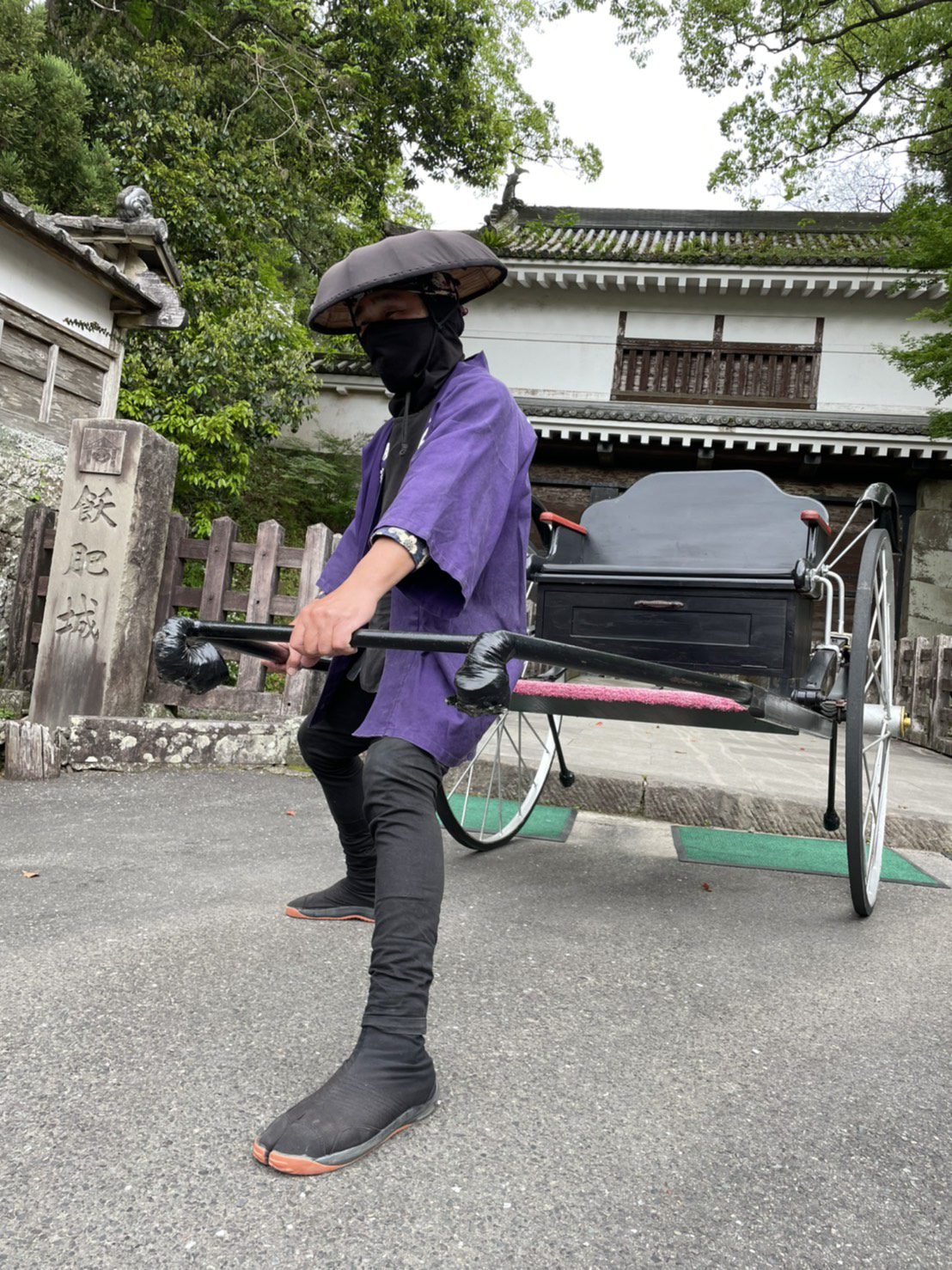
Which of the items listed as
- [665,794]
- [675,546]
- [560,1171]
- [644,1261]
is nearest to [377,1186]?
[560,1171]

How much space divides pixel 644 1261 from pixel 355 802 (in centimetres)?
134

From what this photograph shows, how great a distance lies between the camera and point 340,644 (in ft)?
4.86

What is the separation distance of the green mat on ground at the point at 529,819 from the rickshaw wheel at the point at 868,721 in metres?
1.25

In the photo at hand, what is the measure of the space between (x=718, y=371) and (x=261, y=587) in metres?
10.9

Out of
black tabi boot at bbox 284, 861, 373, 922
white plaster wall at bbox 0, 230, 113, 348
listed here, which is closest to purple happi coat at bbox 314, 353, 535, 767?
black tabi boot at bbox 284, 861, 373, 922

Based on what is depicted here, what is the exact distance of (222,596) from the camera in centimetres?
535

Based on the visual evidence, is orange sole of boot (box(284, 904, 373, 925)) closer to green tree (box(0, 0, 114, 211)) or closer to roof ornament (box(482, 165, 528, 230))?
green tree (box(0, 0, 114, 211))

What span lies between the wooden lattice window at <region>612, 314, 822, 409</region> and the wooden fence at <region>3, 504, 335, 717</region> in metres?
10.0

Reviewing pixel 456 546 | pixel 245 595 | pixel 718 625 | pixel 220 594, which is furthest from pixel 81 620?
Answer: pixel 456 546

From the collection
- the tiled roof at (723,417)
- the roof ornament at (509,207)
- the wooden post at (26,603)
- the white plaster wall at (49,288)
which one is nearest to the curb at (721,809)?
the wooden post at (26,603)

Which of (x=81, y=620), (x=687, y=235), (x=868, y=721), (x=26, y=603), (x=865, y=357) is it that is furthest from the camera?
(x=687, y=235)

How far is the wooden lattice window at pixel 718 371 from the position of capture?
13.9 meters

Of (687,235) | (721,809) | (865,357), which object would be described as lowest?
(721,809)

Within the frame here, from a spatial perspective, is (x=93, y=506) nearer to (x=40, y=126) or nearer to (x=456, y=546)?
(x=456, y=546)
